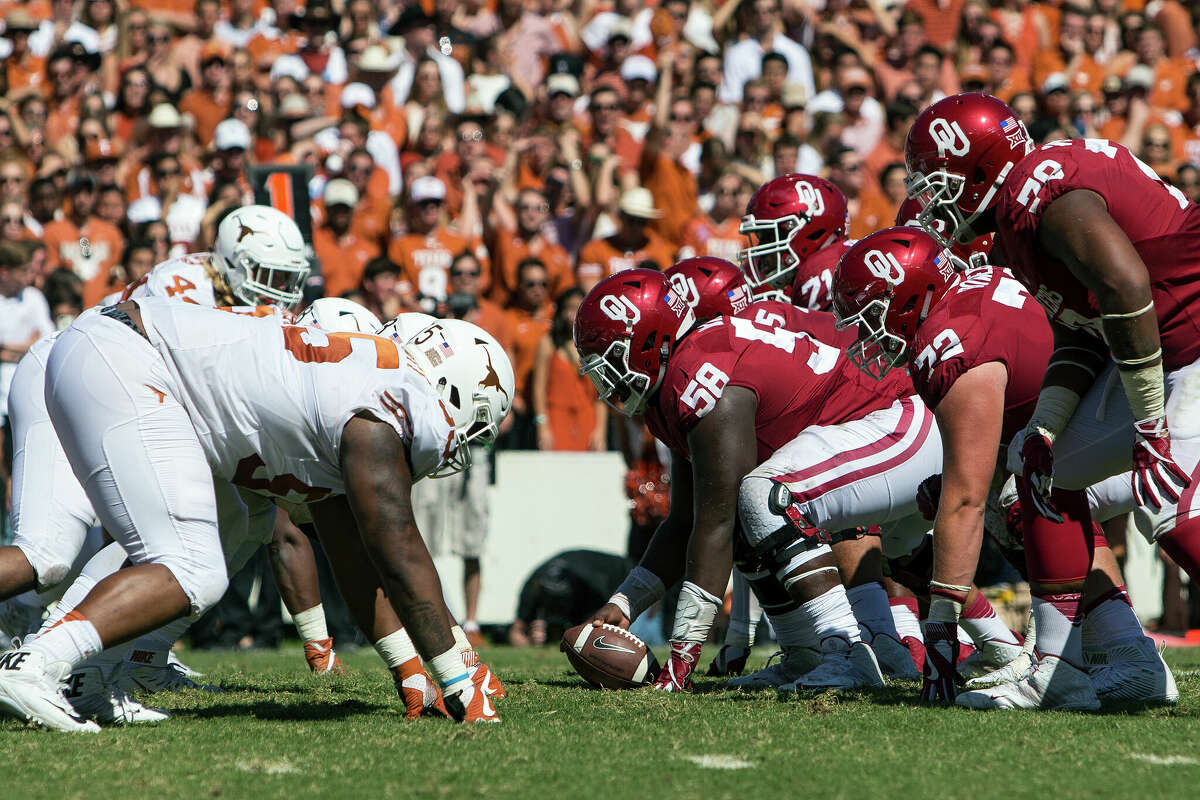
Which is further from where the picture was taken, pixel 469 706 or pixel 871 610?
pixel 871 610

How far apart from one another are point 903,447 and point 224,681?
335 centimetres

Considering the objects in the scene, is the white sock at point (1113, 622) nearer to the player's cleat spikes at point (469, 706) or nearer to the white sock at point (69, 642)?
the player's cleat spikes at point (469, 706)

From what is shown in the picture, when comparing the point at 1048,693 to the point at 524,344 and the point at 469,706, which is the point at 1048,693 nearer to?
the point at 469,706

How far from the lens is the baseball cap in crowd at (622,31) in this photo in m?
13.9

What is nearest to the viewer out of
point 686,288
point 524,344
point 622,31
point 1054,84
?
point 686,288

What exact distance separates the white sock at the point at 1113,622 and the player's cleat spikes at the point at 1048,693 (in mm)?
308

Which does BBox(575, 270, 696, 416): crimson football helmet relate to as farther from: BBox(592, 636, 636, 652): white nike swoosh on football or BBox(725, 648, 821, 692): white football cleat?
BBox(725, 648, 821, 692): white football cleat

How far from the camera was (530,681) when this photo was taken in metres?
6.77

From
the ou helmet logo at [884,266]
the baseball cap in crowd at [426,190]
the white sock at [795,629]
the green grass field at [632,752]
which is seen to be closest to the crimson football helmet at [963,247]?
the ou helmet logo at [884,266]

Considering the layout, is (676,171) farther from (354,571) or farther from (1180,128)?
(354,571)

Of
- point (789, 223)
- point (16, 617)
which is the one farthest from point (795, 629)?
point (16, 617)

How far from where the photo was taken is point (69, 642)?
4.46 m

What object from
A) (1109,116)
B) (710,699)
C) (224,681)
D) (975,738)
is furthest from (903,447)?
(1109,116)

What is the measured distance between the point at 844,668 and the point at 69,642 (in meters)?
2.98
